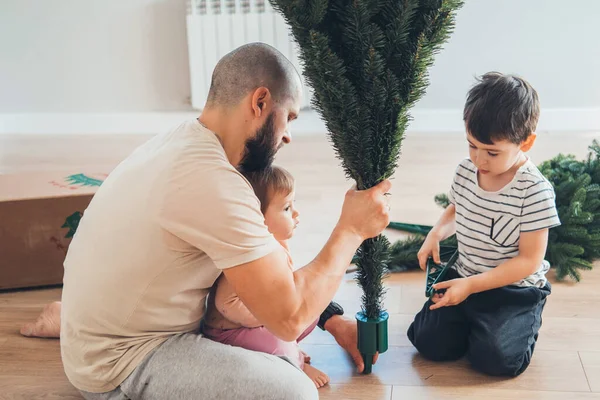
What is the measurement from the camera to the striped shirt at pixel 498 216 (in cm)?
182

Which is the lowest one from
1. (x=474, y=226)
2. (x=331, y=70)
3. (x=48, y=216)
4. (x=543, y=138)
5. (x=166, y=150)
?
(x=543, y=138)

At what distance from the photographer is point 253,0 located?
171 inches

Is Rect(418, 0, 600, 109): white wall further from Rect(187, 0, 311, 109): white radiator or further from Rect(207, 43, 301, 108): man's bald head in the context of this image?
Rect(207, 43, 301, 108): man's bald head

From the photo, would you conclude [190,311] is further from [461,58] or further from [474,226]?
[461,58]

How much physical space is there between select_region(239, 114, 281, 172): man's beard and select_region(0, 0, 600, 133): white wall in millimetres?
2817

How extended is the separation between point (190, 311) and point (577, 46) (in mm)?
3216

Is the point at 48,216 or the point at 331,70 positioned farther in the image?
the point at 48,216

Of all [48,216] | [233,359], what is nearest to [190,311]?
[233,359]

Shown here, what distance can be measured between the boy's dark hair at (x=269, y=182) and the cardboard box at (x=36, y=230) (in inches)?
35.5

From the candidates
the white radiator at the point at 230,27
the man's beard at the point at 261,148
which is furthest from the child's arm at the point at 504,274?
the white radiator at the point at 230,27

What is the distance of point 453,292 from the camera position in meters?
1.86

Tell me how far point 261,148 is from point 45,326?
98 centimetres

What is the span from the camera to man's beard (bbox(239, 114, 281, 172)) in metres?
1.53

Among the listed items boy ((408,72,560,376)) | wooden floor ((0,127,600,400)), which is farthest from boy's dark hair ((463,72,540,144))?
wooden floor ((0,127,600,400))
